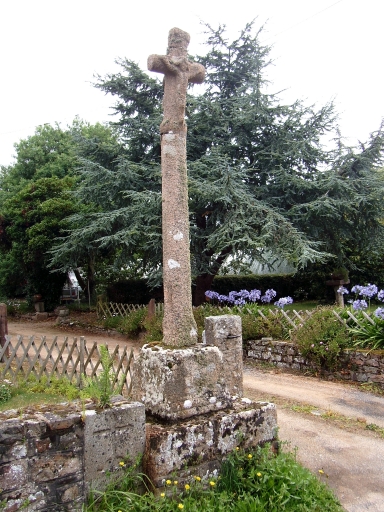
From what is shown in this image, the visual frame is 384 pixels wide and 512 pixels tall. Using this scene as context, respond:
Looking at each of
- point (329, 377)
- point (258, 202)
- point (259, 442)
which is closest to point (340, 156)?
point (258, 202)

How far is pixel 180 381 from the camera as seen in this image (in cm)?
341

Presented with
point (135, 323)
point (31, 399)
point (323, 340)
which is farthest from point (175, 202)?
point (135, 323)

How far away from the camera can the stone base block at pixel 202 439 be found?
3111 millimetres

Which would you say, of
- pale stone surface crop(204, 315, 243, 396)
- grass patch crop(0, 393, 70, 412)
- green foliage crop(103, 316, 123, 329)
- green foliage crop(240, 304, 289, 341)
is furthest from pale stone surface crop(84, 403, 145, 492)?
green foliage crop(103, 316, 123, 329)

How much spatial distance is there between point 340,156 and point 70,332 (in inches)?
446

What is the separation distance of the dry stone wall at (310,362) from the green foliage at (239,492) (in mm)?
4783

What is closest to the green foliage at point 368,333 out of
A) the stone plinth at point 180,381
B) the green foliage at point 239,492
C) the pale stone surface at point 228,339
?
the pale stone surface at point 228,339

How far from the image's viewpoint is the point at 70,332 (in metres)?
15.7

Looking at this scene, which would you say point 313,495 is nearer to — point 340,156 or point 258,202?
point 258,202

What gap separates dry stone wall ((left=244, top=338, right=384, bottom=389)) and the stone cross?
5572mm

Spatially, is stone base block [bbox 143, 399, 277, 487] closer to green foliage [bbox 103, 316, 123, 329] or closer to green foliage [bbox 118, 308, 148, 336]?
green foliage [bbox 118, 308, 148, 336]

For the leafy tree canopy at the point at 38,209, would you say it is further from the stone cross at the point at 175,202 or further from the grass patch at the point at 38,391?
the stone cross at the point at 175,202

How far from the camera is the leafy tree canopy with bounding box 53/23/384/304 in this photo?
1330 cm

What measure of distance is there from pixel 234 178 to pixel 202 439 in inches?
441
